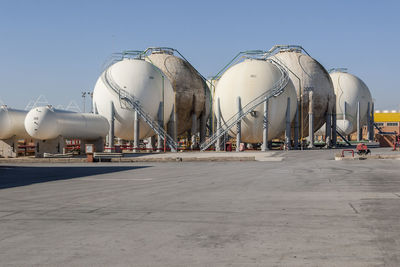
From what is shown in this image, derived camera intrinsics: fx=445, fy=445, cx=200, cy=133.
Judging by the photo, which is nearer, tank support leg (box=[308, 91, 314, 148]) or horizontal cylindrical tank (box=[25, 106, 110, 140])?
A: horizontal cylindrical tank (box=[25, 106, 110, 140])

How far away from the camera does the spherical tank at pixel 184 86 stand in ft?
198

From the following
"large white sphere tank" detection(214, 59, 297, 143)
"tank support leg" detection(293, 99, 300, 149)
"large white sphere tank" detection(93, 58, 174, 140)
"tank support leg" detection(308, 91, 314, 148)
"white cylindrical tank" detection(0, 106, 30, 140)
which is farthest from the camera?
"tank support leg" detection(308, 91, 314, 148)

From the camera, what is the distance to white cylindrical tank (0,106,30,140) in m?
44.0

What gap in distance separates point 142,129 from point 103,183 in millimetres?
36722

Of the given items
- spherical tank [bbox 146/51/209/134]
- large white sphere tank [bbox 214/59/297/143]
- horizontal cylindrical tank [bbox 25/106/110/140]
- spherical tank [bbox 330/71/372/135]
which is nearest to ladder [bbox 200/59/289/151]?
large white sphere tank [bbox 214/59/297/143]

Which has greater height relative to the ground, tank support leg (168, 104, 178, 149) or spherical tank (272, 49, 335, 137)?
→ spherical tank (272, 49, 335, 137)

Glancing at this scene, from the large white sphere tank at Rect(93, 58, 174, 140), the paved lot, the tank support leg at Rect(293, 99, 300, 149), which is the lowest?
the paved lot

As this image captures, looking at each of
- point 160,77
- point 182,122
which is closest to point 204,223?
point 160,77

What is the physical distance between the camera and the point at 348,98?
8175cm

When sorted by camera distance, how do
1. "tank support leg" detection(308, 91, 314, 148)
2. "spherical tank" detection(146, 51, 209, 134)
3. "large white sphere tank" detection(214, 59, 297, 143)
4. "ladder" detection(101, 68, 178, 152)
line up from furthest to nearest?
"spherical tank" detection(146, 51, 209, 134) → "tank support leg" detection(308, 91, 314, 148) → "ladder" detection(101, 68, 178, 152) → "large white sphere tank" detection(214, 59, 297, 143)

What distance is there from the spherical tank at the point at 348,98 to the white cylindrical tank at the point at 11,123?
56357 mm

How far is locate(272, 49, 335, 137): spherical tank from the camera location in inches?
2381

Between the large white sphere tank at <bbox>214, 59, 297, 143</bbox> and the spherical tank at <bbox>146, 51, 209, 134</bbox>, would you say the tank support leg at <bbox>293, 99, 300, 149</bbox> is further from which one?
the spherical tank at <bbox>146, 51, 209, 134</bbox>

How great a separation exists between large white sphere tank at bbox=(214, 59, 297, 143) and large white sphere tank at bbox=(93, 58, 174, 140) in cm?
739
